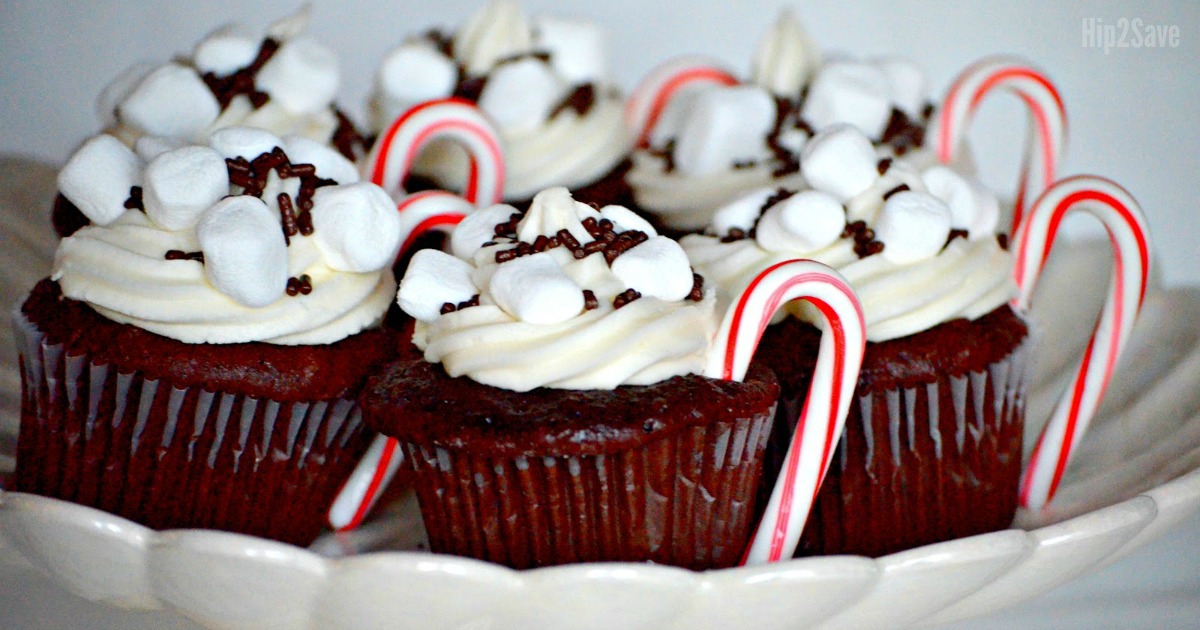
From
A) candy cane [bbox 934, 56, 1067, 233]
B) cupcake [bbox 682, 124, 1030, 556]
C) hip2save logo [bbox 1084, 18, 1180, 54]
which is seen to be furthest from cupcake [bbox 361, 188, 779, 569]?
hip2save logo [bbox 1084, 18, 1180, 54]

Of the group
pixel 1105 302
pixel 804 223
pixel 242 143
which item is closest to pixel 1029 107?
pixel 1105 302

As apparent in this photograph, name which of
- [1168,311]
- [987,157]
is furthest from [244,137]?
[987,157]

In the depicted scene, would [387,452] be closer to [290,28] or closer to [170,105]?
[170,105]

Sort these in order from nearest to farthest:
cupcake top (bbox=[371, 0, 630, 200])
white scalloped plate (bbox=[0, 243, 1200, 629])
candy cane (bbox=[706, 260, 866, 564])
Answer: white scalloped plate (bbox=[0, 243, 1200, 629]) < candy cane (bbox=[706, 260, 866, 564]) < cupcake top (bbox=[371, 0, 630, 200])

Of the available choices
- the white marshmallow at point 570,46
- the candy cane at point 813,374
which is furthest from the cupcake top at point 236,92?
the candy cane at point 813,374

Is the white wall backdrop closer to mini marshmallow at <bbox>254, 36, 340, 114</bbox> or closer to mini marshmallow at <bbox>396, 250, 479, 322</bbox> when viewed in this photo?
mini marshmallow at <bbox>254, 36, 340, 114</bbox>

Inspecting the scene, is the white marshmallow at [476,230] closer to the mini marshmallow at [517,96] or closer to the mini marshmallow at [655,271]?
the mini marshmallow at [655,271]
